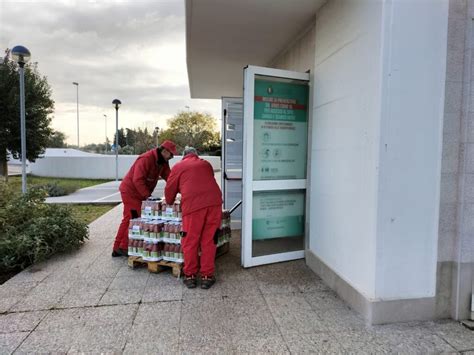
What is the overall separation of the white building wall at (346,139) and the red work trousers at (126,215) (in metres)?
2.45

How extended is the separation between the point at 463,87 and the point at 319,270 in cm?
244

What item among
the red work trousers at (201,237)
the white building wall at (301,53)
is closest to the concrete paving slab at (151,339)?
the red work trousers at (201,237)

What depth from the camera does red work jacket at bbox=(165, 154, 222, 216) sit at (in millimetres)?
3635

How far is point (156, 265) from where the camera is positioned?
404 cm

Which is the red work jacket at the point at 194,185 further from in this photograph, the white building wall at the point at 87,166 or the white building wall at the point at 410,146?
the white building wall at the point at 87,166

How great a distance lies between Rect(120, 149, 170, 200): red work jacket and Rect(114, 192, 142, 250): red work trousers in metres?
0.07

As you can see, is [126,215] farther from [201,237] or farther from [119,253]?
[201,237]

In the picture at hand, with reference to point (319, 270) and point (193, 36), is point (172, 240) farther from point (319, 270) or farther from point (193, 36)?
point (193, 36)

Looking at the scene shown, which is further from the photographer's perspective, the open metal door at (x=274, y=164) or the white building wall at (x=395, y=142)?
the open metal door at (x=274, y=164)

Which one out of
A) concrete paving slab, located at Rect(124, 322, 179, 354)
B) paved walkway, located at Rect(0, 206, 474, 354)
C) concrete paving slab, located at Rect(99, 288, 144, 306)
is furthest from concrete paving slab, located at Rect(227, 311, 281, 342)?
concrete paving slab, located at Rect(99, 288, 144, 306)

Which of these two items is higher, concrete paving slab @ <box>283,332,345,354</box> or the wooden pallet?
the wooden pallet

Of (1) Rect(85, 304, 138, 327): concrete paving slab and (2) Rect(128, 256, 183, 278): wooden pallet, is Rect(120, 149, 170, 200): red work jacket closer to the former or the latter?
(2) Rect(128, 256, 183, 278): wooden pallet

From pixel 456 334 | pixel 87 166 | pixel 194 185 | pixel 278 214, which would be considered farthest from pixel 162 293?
pixel 87 166

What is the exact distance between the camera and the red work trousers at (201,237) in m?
3.63
